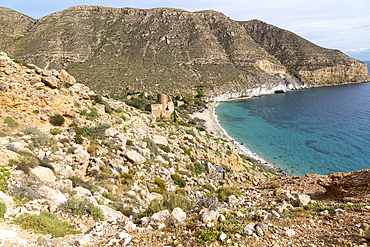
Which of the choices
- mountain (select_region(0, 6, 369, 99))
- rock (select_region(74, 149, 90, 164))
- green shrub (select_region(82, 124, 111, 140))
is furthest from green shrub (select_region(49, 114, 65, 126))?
mountain (select_region(0, 6, 369, 99))

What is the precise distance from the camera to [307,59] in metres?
111

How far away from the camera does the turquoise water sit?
31.2 meters

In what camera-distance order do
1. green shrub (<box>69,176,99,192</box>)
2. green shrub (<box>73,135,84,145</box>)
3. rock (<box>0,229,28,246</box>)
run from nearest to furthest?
1. rock (<box>0,229,28,246</box>)
2. green shrub (<box>69,176,99,192</box>)
3. green shrub (<box>73,135,84,145</box>)

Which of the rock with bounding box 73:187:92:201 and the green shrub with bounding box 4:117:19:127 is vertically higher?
the green shrub with bounding box 4:117:19:127

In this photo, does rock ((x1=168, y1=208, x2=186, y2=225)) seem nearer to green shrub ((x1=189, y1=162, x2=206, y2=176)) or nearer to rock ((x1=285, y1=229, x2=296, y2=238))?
rock ((x1=285, y1=229, x2=296, y2=238))

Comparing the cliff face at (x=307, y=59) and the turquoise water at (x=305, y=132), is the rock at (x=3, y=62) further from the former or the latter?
the cliff face at (x=307, y=59)

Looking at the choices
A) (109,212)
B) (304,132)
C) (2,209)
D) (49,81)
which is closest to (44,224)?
(2,209)

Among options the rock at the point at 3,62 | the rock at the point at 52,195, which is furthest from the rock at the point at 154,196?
the rock at the point at 3,62

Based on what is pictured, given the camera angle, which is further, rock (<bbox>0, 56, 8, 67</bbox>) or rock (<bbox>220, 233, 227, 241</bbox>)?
rock (<bbox>0, 56, 8, 67</bbox>)

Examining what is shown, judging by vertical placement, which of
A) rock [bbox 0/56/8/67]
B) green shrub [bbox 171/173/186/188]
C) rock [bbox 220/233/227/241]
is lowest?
green shrub [bbox 171/173/186/188]

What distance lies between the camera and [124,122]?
1416cm

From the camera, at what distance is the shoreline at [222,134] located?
1155 inches

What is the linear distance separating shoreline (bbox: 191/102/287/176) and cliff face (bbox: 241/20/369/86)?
7087cm

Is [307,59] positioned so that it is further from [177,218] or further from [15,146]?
[15,146]
